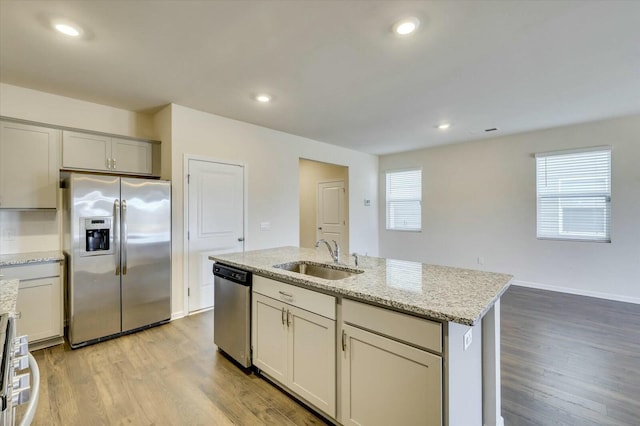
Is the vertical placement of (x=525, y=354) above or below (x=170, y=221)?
below

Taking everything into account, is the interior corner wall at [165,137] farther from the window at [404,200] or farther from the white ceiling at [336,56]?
the window at [404,200]

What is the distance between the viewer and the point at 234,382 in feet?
7.65

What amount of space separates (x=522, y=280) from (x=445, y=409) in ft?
15.7

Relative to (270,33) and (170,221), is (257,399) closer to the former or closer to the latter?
(170,221)

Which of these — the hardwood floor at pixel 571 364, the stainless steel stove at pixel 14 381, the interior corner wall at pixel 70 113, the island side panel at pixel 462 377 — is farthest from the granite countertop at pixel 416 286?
the interior corner wall at pixel 70 113

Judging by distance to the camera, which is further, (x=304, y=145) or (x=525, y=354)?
(x=304, y=145)

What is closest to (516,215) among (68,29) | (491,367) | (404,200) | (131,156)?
(404,200)

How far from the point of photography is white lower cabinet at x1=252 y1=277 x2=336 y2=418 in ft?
5.95

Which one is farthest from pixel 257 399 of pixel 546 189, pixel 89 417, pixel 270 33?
pixel 546 189

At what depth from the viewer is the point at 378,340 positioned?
1539 millimetres

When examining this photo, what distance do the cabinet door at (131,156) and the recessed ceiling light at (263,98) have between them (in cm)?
155

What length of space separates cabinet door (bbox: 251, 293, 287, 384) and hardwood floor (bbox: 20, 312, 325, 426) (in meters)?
0.17

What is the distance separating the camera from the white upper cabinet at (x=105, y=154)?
10.5 ft

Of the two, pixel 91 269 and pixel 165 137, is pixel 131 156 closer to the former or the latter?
pixel 165 137
